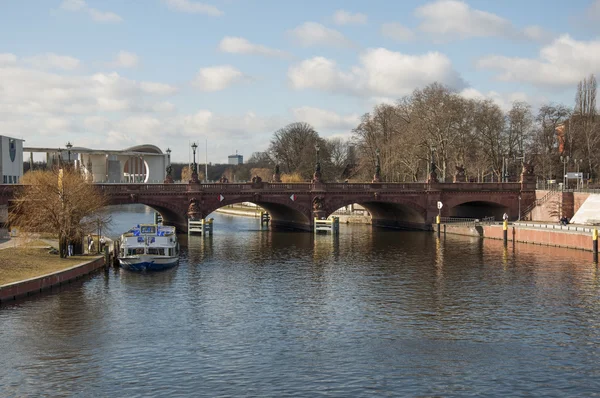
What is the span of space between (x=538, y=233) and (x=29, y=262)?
56501 mm

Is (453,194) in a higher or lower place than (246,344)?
higher

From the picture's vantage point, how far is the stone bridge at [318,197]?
9631cm

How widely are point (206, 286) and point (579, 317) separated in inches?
1082

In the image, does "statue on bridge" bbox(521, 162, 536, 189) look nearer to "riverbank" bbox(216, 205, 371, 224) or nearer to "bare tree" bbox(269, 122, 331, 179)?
"riverbank" bbox(216, 205, 371, 224)

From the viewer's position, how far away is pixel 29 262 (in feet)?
189

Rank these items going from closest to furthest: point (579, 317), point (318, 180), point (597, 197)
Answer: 1. point (579, 317)
2. point (597, 197)
3. point (318, 180)

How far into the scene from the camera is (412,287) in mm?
57281

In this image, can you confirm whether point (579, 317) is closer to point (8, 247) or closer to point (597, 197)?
point (8, 247)

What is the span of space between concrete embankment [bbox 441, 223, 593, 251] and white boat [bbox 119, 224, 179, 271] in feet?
138

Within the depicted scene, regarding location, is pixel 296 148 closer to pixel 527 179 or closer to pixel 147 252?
pixel 527 179

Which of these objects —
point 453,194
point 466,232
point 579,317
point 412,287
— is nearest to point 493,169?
point 453,194

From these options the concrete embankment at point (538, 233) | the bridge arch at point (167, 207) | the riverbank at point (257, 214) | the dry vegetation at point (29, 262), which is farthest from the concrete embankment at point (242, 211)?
the dry vegetation at point (29, 262)

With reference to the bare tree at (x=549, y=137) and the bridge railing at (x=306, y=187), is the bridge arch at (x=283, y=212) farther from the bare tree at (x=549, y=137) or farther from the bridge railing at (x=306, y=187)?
the bare tree at (x=549, y=137)

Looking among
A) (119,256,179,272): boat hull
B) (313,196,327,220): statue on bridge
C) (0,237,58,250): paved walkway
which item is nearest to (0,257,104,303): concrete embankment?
(119,256,179,272): boat hull
